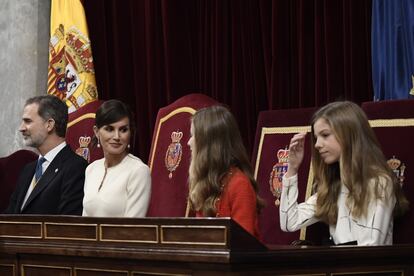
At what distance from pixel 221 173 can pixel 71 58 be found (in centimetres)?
328

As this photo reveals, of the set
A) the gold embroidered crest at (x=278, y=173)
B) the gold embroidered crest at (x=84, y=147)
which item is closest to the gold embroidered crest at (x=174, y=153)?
the gold embroidered crest at (x=278, y=173)

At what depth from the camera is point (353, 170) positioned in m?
3.87

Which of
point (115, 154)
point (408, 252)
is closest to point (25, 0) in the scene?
point (115, 154)

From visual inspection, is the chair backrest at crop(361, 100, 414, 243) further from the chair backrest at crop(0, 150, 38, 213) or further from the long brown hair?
the chair backrest at crop(0, 150, 38, 213)

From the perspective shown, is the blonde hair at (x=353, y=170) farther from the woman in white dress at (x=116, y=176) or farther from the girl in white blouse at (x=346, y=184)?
the woman in white dress at (x=116, y=176)

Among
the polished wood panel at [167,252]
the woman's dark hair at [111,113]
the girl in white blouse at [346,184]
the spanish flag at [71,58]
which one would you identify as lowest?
Answer: the polished wood panel at [167,252]

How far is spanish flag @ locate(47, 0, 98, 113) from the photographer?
6949 mm

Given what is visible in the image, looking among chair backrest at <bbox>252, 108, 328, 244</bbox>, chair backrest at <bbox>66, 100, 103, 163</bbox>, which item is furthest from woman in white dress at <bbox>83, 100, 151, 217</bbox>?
chair backrest at <bbox>66, 100, 103, 163</bbox>

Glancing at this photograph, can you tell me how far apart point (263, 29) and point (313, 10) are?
39 cm

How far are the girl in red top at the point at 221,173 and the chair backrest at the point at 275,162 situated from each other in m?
0.58

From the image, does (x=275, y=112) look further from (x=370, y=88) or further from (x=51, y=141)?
(x=51, y=141)

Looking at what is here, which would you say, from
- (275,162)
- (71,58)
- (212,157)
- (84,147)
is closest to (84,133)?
(84,147)

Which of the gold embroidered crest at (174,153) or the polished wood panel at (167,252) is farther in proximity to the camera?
the gold embroidered crest at (174,153)

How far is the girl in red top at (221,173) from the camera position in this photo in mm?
3930
